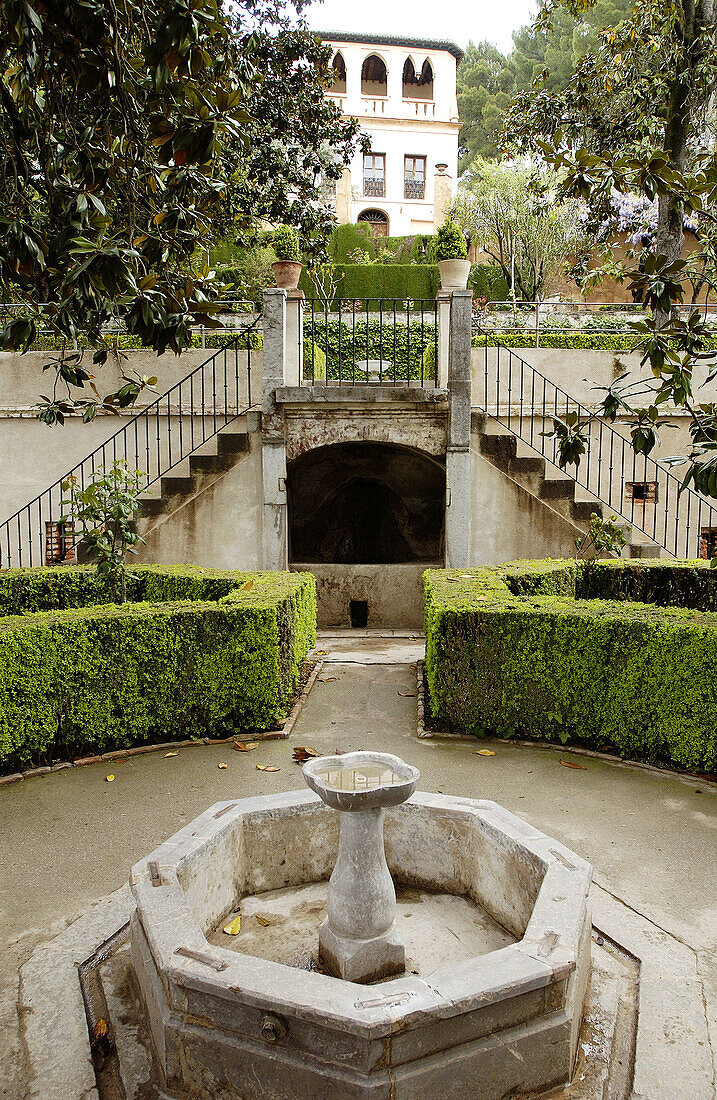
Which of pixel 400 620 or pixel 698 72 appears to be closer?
pixel 698 72

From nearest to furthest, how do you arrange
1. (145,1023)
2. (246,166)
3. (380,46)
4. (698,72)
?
1. (145,1023)
2. (698,72)
3. (246,166)
4. (380,46)

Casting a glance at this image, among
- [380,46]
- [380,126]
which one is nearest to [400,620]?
[380,126]

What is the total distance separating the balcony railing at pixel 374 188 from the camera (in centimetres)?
4128

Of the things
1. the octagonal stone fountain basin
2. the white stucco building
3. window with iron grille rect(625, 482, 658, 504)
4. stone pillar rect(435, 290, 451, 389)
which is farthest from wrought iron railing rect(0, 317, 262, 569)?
the white stucco building

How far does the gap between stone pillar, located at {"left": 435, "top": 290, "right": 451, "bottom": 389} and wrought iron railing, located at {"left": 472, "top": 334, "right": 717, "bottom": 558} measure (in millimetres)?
960

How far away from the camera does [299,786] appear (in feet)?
16.8

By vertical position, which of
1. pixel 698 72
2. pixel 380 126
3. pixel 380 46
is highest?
pixel 380 46

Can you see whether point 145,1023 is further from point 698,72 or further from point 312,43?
point 312,43

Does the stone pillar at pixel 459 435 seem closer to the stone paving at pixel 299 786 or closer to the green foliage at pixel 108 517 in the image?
the stone paving at pixel 299 786

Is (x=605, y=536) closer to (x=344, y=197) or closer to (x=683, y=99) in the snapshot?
(x=683, y=99)

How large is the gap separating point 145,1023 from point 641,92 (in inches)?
449

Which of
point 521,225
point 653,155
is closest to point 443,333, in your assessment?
point 653,155

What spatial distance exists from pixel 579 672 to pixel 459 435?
489 cm

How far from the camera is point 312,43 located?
37.1 ft
